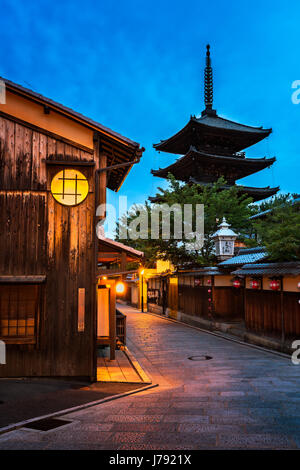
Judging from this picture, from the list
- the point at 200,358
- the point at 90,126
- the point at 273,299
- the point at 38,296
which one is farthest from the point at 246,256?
the point at 38,296

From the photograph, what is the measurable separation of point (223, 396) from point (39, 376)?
530 cm

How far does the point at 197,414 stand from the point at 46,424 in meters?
3.05

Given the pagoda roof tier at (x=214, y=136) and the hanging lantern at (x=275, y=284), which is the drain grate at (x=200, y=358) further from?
the pagoda roof tier at (x=214, y=136)

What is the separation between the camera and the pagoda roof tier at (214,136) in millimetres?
35906

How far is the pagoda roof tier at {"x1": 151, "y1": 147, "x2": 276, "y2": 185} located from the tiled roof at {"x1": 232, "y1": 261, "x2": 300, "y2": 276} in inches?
711

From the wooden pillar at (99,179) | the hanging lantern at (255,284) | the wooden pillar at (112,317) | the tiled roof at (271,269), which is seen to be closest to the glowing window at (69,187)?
the wooden pillar at (99,179)

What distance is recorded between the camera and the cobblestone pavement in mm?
6254

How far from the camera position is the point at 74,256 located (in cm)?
1144

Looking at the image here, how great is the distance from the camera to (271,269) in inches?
613

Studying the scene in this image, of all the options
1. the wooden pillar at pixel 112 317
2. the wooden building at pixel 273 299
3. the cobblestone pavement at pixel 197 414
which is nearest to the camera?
the cobblestone pavement at pixel 197 414

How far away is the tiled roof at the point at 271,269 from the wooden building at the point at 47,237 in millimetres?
7189

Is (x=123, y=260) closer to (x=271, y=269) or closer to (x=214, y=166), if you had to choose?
(x=271, y=269)
